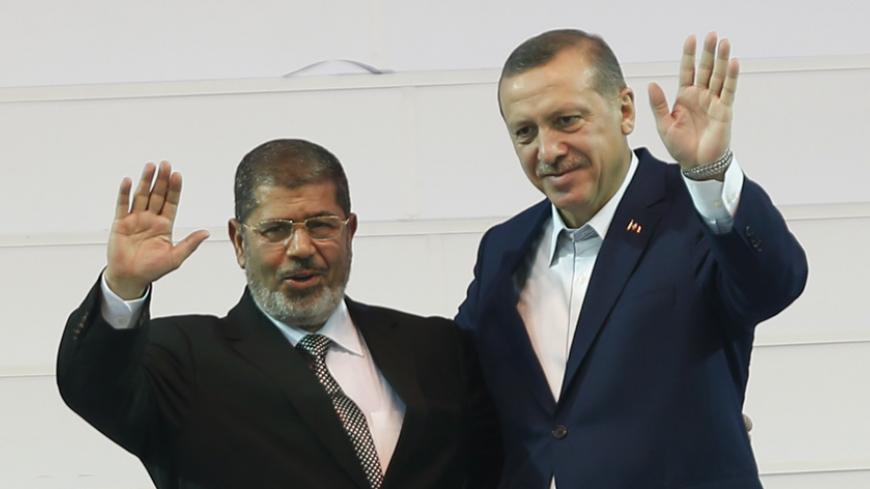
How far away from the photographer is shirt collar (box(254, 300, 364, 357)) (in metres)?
2.36

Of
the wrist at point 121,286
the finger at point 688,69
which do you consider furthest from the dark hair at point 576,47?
the wrist at point 121,286

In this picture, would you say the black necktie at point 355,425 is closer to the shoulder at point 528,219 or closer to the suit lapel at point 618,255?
the suit lapel at point 618,255

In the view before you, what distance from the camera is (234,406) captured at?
225 cm

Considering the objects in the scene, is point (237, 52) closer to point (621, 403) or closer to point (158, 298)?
point (158, 298)

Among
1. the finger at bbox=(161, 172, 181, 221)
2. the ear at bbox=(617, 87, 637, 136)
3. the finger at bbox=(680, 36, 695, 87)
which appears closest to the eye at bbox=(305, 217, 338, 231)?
the finger at bbox=(161, 172, 181, 221)

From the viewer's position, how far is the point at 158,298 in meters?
3.78

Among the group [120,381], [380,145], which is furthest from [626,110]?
[380,145]

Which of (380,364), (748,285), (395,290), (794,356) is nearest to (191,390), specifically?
(380,364)

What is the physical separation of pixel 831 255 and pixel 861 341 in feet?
0.79

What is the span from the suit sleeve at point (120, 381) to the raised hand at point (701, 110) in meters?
0.82

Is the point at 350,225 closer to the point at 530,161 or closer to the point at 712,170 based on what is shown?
the point at 530,161

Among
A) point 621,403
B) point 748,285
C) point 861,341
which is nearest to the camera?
point 748,285

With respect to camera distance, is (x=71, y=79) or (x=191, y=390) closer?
(x=191, y=390)

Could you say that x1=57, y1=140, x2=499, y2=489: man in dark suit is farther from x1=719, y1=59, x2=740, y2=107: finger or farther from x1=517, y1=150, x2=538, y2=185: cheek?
x1=719, y1=59, x2=740, y2=107: finger
